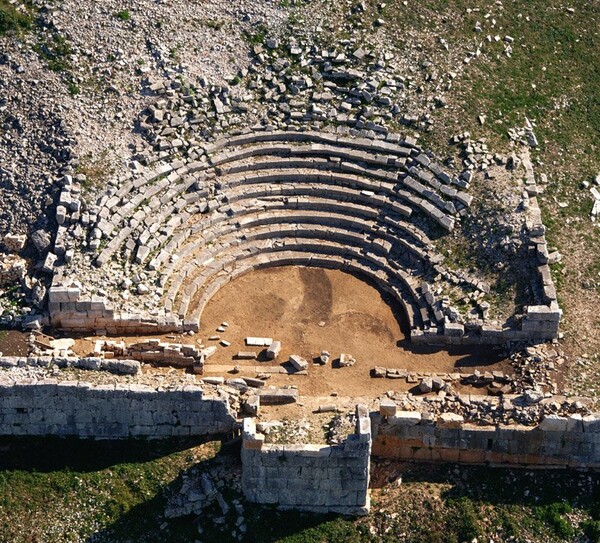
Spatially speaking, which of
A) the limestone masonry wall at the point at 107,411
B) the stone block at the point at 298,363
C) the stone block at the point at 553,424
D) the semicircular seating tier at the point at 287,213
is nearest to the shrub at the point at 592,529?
the stone block at the point at 553,424

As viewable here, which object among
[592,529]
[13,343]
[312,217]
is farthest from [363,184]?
[592,529]

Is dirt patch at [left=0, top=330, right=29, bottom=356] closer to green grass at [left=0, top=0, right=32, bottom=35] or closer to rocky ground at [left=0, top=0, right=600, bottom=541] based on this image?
rocky ground at [left=0, top=0, right=600, bottom=541]

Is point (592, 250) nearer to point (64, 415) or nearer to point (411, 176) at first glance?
point (411, 176)

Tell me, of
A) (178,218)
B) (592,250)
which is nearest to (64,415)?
(178,218)

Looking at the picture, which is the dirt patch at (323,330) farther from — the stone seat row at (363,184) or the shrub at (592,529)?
the shrub at (592,529)

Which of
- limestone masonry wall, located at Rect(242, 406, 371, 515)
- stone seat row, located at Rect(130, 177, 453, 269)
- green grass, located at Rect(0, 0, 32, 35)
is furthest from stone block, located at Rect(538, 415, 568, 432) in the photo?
green grass, located at Rect(0, 0, 32, 35)
